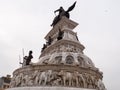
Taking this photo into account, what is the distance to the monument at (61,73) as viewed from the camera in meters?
21.1

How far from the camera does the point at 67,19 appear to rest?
93.7 feet

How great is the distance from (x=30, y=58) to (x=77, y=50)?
477cm

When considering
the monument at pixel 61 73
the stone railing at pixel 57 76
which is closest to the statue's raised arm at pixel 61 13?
the monument at pixel 61 73

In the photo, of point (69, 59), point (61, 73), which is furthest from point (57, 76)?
point (69, 59)

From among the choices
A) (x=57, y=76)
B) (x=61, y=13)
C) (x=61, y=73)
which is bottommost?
(x=57, y=76)

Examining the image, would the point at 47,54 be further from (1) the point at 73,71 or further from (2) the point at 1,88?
(2) the point at 1,88

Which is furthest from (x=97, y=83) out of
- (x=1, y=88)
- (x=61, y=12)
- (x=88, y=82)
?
(x=1, y=88)

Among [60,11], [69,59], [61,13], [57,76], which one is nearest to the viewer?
[57,76]

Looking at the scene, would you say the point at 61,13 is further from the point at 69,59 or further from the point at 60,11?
the point at 69,59

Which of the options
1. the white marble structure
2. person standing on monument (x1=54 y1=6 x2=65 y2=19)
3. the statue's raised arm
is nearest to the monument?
the white marble structure

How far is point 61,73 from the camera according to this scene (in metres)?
21.4

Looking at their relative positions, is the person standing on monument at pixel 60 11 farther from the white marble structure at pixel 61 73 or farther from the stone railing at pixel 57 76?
the stone railing at pixel 57 76

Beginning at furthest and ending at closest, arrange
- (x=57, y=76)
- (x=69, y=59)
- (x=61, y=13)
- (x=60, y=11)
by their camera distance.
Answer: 1. (x=60, y=11)
2. (x=61, y=13)
3. (x=69, y=59)
4. (x=57, y=76)

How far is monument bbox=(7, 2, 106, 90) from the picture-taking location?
21.1 meters
